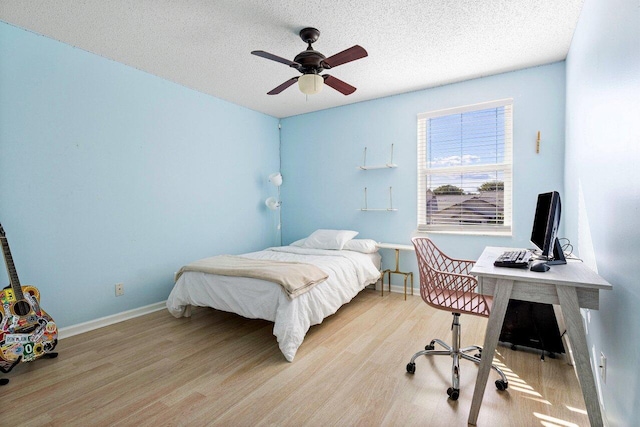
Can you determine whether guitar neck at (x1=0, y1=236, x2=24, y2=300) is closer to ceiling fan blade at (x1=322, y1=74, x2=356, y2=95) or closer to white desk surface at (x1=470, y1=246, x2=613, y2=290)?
ceiling fan blade at (x1=322, y1=74, x2=356, y2=95)

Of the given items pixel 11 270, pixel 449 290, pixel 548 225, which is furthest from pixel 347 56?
pixel 11 270

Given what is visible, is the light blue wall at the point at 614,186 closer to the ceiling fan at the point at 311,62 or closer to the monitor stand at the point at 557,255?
the monitor stand at the point at 557,255

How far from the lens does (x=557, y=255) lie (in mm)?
1877

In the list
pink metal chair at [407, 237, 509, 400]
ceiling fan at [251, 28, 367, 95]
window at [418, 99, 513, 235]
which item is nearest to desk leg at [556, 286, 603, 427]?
pink metal chair at [407, 237, 509, 400]

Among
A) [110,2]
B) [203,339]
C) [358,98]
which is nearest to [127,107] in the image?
[110,2]

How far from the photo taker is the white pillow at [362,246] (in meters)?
3.98

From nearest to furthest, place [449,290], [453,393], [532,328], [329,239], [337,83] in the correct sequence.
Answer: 1. [453,393]
2. [449,290]
3. [532,328]
4. [337,83]
5. [329,239]

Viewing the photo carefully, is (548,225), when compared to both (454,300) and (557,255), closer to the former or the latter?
(557,255)

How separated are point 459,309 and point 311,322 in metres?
1.22

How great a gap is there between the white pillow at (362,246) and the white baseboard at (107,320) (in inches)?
90.9

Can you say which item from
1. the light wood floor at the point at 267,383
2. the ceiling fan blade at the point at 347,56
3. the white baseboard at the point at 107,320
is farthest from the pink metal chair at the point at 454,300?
the white baseboard at the point at 107,320

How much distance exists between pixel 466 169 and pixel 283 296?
2.70m

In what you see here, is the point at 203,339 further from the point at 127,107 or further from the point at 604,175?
the point at 604,175

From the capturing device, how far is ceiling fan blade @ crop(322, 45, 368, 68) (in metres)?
2.24
